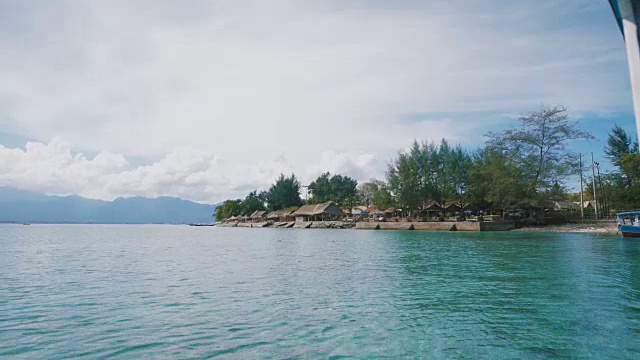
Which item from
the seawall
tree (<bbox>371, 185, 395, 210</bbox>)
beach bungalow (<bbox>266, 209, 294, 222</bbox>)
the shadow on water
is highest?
tree (<bbox>371, 185, 395, 210</bbox>)

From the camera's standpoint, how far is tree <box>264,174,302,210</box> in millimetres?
95312

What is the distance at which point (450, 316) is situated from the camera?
737cm

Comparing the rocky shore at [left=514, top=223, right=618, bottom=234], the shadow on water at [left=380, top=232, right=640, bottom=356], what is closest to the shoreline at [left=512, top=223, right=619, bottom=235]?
the rocky shore at [left=514, top=223, right=618, bottom=234]

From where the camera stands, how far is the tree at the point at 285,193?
95.3 metres

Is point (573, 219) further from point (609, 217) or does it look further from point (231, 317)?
point (231, 317)

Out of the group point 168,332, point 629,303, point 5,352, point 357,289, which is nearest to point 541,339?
point 629,303

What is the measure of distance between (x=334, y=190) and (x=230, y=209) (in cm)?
3905

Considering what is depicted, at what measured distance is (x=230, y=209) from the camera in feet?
385

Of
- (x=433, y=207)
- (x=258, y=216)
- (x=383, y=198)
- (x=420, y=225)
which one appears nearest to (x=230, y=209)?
(x=258, y=216)

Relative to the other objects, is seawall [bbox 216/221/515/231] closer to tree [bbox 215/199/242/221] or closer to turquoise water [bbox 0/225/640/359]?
turquoise water [bbox 0/225/640/359]

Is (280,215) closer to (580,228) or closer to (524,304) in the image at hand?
(580,228)

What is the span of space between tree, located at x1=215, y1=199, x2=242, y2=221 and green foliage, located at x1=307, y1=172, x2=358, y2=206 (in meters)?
25.8

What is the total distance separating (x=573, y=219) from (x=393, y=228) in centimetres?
1977

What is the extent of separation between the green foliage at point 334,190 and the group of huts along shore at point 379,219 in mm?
3223
